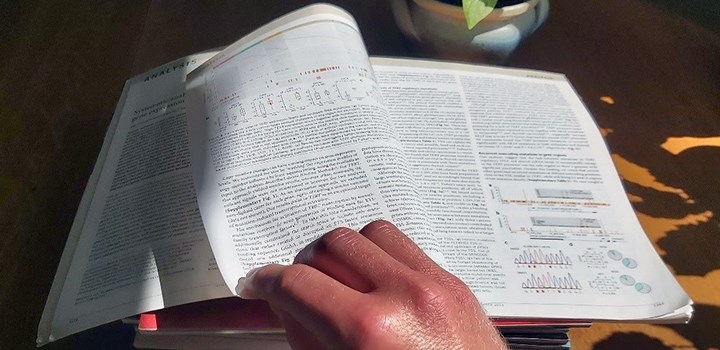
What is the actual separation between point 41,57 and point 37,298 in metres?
0.31

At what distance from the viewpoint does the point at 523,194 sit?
20.3 inches

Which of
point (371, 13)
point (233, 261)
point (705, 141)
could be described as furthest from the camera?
point (371, 13)

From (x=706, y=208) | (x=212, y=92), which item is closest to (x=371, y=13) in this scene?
(x=212, y=92)

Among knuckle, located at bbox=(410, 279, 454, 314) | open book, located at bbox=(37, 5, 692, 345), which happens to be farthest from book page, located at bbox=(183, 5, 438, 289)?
knuckle, located at bbox=(410, 279, 454, 314)

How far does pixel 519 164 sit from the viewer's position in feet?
1.78

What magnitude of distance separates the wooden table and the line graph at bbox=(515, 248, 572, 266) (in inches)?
2.2

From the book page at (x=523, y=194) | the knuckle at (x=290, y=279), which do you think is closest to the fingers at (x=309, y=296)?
the knuckle at (x=290, y=279)

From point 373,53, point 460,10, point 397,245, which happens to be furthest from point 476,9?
point 397,245

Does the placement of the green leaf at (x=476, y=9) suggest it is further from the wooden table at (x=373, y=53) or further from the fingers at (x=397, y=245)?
the fingers at (x=397, y=245)

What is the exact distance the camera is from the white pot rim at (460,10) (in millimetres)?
598

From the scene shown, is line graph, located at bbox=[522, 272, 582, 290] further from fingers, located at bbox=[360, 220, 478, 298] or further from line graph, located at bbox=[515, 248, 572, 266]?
fingers, located at bbox=[360, 220, 478, 298]

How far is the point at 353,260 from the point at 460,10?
33 cm

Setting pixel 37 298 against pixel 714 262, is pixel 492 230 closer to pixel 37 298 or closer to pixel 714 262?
pixel 714 262

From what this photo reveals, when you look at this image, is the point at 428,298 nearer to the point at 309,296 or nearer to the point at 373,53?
the point at 309,296
